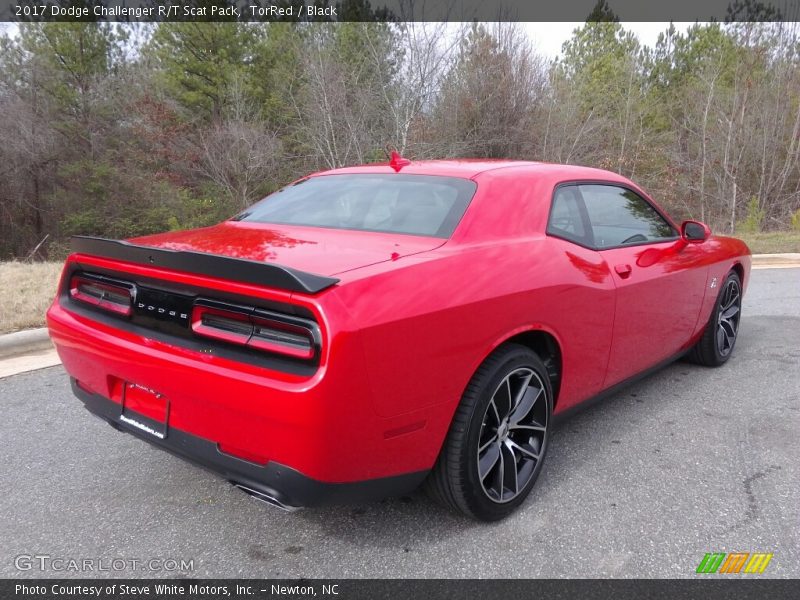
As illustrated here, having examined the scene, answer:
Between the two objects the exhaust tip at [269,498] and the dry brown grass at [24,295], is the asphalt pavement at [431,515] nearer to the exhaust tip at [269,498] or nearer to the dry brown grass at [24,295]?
the exhaust tip at [269,498]

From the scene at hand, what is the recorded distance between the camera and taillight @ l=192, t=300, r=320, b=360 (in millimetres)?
1893

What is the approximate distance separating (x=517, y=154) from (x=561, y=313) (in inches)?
796

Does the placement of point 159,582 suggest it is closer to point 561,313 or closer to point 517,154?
point 561,313

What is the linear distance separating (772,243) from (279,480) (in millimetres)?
13697

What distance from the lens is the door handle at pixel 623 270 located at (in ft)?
10.2

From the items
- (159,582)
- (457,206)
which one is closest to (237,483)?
(159,582)

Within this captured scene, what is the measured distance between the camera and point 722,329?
177 inches

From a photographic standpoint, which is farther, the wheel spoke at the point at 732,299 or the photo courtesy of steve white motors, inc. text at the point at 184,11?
the photo courtesy of steve white motors, inc. text at the point at 184,11

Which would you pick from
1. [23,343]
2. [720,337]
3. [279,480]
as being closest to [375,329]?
[279,480]

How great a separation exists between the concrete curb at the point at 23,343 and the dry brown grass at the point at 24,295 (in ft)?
0.70

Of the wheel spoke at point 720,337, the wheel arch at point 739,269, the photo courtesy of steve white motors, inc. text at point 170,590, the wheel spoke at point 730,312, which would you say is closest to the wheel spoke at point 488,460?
the photo courtesy of steve white motors, inc. text at point 170,590

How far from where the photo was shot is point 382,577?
2.14 meters

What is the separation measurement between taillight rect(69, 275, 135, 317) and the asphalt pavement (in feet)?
2.82

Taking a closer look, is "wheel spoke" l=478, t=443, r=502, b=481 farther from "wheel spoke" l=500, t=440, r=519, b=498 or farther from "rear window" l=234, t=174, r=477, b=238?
"rear window" l=234, t=174, r=477, b=238
